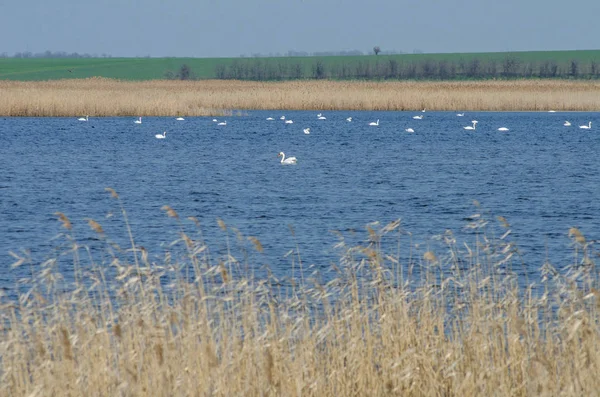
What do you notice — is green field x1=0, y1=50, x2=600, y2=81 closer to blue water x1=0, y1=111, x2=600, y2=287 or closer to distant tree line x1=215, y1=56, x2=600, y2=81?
distant tree line x1=215, y1=56, x2=600, y2=81

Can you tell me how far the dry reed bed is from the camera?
3850 cm

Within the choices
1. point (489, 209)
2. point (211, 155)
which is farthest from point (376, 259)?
point (211, 155)

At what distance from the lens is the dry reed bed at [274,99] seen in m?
38.5

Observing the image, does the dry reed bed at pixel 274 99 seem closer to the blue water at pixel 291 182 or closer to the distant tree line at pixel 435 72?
the blue water at pixel 291 182

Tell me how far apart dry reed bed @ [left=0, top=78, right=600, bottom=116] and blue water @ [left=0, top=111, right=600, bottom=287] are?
39.2 inches

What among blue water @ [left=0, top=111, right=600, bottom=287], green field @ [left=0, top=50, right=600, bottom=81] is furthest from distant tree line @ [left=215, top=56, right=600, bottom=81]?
blue water @ [left=0, top=111, right=600, bottom=287]

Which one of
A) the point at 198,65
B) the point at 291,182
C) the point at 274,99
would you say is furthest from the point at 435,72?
the point at 291,182

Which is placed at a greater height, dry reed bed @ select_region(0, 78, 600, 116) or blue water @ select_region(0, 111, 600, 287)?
dry reed bed @ select_region(0, 78, 600, 116)

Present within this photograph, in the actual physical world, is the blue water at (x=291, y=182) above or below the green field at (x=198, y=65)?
below

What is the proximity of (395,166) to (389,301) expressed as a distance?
18554 mm

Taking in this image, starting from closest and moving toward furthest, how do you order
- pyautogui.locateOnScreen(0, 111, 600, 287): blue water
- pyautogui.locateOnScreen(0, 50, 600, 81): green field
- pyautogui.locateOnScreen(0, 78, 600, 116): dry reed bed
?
pyautogui.locateOnScreen(0, 111, 600, 287): blue water
pyautogui.locateOnScreen(0, 78, 600, 116): dry reed bed
pyautogui.locateOnScreen(0, 50, 600, 81): green field

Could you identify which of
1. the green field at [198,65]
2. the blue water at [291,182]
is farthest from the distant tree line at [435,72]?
the blue water at [291,182]

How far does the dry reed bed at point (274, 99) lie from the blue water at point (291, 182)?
996 mm

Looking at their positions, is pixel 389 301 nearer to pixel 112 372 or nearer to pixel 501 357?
pixel 501 357
